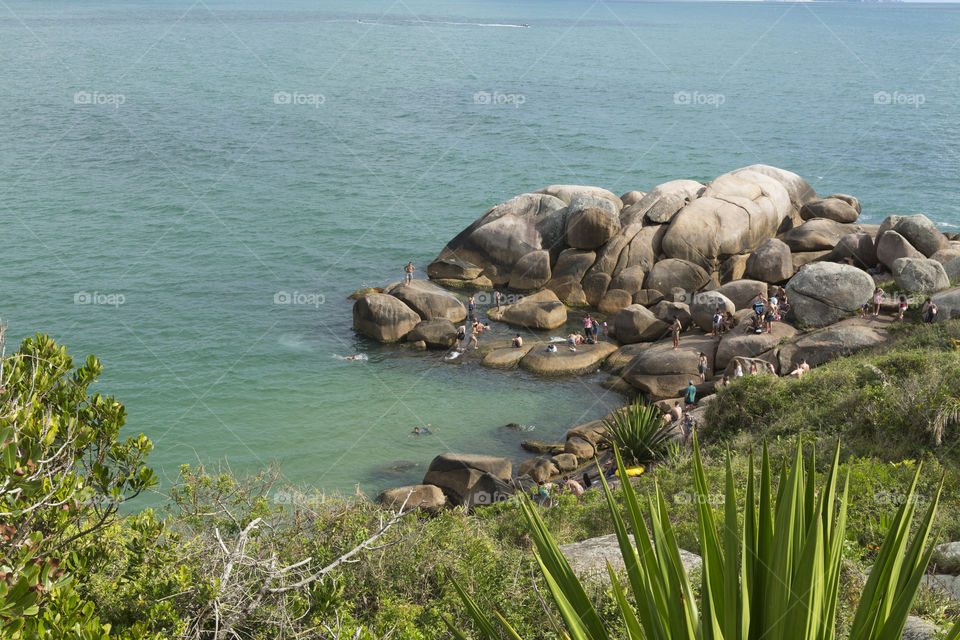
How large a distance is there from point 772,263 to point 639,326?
569 centimetres

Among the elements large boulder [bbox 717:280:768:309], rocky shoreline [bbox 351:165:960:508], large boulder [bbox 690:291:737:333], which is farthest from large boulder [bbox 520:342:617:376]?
large boulder [bbox 717:280:768:309]

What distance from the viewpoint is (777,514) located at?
13.3 feet

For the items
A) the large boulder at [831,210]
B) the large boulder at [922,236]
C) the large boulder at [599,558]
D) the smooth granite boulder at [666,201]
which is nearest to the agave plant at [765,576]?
the large boulder at [599,558]

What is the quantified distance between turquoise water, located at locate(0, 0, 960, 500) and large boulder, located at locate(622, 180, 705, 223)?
30.1 feet

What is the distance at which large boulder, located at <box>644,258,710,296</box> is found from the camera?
2909 centimetres

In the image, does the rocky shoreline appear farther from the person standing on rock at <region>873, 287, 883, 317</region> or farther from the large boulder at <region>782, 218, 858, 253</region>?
the person standing on rock at <region>873, 287, 883, 317</region>

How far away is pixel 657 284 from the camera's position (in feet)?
96.3

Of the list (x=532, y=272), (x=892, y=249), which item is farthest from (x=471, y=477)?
(x=892, y=249)

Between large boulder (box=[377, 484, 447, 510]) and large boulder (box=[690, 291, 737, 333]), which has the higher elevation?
large boulder (box=[690, 291, 737, 333])

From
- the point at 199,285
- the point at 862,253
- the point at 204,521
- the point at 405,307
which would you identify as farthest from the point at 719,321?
the point at 199,285

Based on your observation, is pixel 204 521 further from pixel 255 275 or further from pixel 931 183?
pixel 931 183

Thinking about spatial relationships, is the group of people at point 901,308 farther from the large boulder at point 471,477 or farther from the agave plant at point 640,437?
the large boulder at point 471,477

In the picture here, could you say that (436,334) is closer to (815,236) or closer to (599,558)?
(815,236)

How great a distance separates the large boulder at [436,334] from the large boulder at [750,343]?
8956mm
